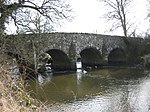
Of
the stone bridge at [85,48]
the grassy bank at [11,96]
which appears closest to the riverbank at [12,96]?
the grassy bank at [11,96]

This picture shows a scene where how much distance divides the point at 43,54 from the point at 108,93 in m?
9.22

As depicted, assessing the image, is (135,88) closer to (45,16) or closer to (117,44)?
(45,16)

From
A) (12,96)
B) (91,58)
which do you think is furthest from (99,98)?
(91,58)

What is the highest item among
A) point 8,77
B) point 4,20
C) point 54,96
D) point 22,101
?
point 4,20

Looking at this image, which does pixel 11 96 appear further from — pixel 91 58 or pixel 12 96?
pixel 91 58

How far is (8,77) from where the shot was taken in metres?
5.16

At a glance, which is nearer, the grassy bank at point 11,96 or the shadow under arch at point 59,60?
the grassy bank at point 11,96

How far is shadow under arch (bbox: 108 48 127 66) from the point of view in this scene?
29562mm

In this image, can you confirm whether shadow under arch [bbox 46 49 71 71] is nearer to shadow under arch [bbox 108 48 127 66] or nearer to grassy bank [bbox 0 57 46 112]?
shadow under arch [bbox 108 48 127 66]

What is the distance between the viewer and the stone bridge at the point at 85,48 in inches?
824

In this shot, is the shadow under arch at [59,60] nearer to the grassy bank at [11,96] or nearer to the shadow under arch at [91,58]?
the shadow under arch at [91,58]

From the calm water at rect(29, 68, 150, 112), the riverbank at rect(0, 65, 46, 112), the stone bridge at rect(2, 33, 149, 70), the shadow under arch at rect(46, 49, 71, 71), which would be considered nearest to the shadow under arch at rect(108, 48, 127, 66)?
the stone bridge at rect(2, 33, 149, 70)

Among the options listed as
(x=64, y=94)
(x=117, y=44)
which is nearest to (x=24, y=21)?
(x=64, y=94)

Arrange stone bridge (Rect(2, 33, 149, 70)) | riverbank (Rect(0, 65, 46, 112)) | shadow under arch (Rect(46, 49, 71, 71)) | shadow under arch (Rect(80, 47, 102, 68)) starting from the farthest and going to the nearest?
shadow under arch (Rect(80, 47, 102, 68))
shadow under arch (Rect(46, 49, 71, 71))
stone bridge (Rect(2, 33, 149, 70))
riverbank (Rect(0, 65, 46, 112))
